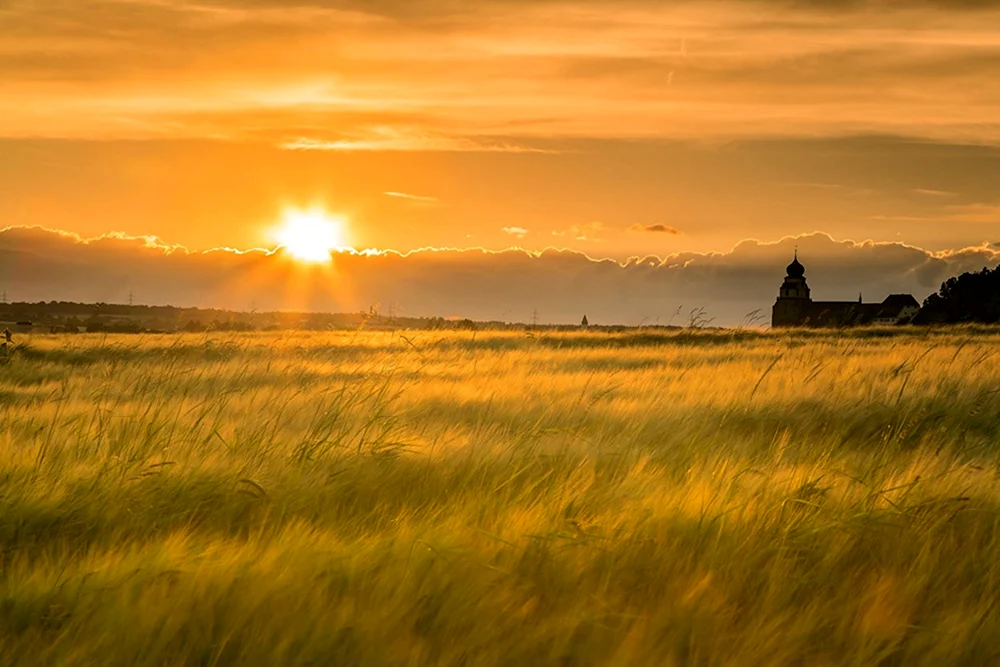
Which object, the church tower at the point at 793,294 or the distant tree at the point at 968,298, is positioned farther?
the church tower at the point at 793,294

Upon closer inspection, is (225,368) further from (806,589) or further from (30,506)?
(806,589)

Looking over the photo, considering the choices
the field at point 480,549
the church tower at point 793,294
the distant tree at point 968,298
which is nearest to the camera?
the field at point 480,549

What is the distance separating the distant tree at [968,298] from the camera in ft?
242

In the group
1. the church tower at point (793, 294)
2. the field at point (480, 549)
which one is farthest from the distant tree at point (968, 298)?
the field at point (480, 549)

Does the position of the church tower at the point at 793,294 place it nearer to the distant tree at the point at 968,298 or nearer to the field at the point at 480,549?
the distant tree at the point at 968,298

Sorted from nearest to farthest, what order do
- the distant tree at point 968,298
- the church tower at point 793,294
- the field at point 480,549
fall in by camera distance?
the field at point 480,549
the distant tree at point 968,298
the church tower at point 793,294

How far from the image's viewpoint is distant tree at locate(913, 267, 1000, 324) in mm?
73688

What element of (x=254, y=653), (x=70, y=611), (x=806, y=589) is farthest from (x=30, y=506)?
(x=806, y=589)

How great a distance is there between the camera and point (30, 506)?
420 cm

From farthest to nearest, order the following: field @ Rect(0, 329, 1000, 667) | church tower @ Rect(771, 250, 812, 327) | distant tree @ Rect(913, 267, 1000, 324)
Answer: church tower @ Rect(771, 250, 812, 327), distant tree @ Rect(913, 267, 1000, 324), field @ Rect(0, 329, 1000, 667)

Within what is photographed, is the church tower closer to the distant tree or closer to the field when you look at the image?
the distant tree

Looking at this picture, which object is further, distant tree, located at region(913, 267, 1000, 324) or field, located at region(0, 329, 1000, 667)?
distant tree, located at region(913, 267, 1000, 324)

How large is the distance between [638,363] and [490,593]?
1604 centimetres

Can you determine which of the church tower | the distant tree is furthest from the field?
the church tower
